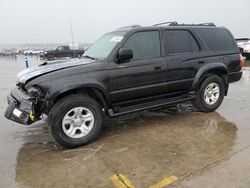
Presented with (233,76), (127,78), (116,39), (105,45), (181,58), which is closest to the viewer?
(127,78)

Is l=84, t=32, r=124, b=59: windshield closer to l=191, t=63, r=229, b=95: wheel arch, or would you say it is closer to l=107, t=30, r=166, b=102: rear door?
l=107, t=30, r=166, b=102: rear door

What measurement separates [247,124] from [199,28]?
222 cm

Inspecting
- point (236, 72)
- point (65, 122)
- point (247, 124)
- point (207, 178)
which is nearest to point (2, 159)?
point (65, 122)

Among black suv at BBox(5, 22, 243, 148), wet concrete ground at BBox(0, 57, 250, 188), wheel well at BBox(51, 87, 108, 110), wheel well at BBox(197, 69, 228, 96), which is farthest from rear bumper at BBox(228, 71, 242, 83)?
wheel well at BBox(51, 87, 108, 110)

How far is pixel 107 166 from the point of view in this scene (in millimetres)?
3211

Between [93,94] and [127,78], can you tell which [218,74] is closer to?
[127,78]

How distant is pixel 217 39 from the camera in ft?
17.8

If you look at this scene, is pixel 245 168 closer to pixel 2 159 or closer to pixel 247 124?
pixel 247 124

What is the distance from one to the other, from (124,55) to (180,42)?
1497mm

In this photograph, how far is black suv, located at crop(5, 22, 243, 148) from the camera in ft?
12.0

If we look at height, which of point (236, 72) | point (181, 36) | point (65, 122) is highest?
point (181, 36)

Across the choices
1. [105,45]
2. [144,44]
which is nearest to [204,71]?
[144,44]

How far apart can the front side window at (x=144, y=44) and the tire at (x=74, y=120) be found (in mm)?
1212

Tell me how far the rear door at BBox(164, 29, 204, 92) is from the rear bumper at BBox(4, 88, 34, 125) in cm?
256
